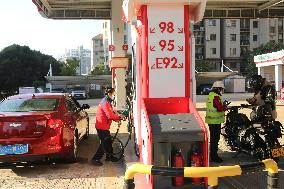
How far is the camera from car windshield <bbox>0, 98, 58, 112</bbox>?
26.5 feet

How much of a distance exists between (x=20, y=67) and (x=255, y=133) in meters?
63.2

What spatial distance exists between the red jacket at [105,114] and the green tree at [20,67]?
58.7 m

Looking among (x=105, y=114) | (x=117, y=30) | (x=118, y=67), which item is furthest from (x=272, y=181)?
(x=117, y=30)

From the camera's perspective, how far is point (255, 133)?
7723 millimetres

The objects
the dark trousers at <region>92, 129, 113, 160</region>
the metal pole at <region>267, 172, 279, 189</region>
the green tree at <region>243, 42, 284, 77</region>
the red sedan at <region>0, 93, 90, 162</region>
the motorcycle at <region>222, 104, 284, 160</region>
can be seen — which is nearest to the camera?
the metal pole at <region>267, 172, 279, 189</region>

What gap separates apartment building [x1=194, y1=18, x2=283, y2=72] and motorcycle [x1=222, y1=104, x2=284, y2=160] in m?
70.8

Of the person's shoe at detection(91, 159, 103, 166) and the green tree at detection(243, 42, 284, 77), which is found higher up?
the green tree at detection(243, 42, 284, 77)

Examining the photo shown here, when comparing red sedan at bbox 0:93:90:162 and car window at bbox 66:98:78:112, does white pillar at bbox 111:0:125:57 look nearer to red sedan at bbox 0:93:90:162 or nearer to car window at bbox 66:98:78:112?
car window at bbox 66:98:78:112

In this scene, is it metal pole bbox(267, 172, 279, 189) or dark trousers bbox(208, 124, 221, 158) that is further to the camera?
dark trousers bbox(208, 124, 221, 158)

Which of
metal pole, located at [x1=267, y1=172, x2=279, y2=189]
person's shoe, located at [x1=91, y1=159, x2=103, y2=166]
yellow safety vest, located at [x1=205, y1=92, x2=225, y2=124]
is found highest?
yellow safety vest, located at [x1=205, y1=92, x2=225, y2=124]

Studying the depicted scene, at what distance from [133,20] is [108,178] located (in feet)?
9.21

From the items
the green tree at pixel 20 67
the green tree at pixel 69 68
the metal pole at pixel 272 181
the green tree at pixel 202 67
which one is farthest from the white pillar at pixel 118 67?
the green tree at pixel 69 68

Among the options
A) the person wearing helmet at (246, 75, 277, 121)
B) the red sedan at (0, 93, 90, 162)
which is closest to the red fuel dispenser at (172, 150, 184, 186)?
the red sedan at (0, 93, 90, 162)

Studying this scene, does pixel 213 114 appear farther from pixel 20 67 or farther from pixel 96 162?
pixel 20 67
